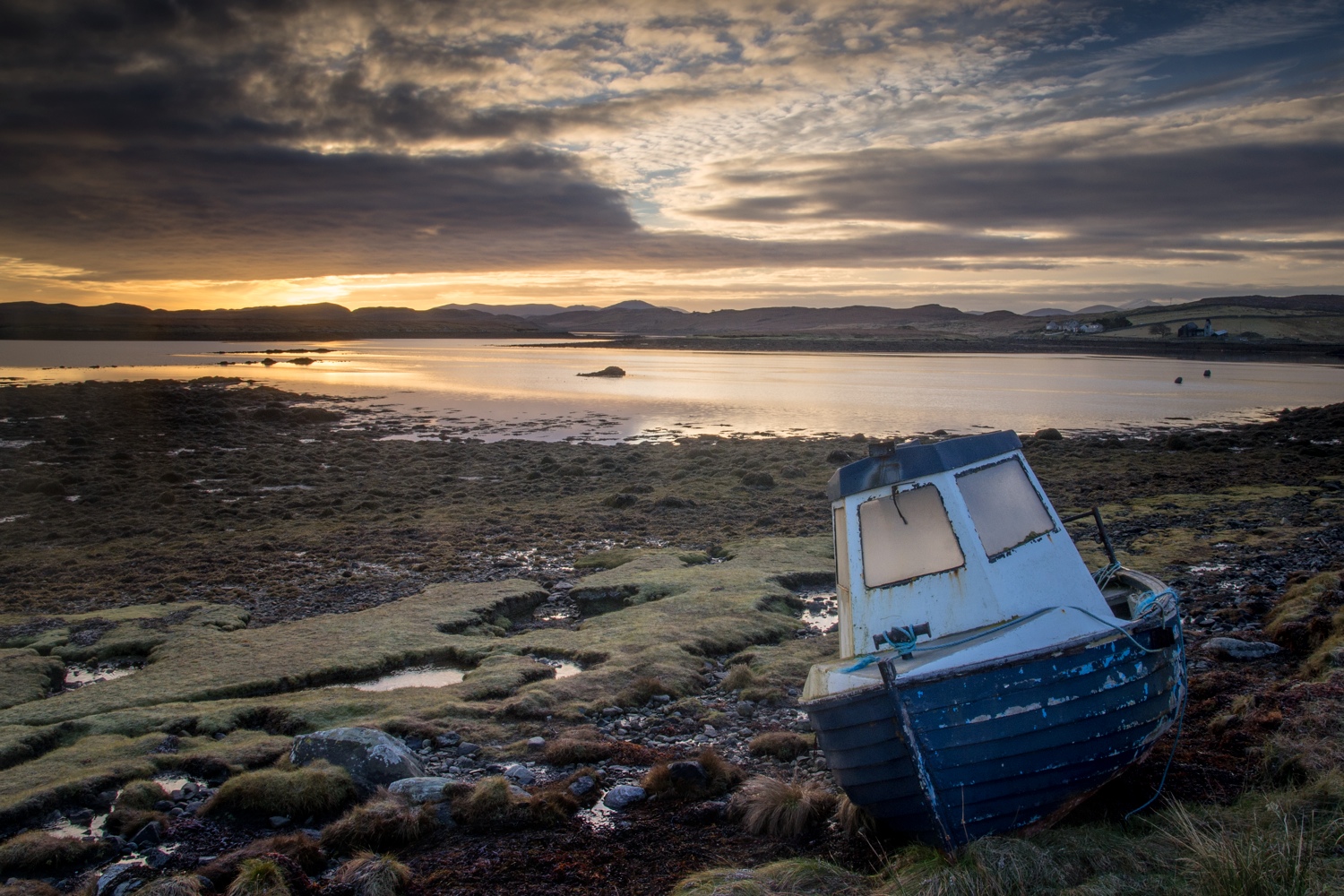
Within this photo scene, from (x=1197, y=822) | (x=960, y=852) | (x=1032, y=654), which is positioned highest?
(x=1032, y=654)

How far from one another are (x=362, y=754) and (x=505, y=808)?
188 centimetres

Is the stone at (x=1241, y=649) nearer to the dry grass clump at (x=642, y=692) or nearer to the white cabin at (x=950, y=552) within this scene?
the white cabin at (x=950, y=552)

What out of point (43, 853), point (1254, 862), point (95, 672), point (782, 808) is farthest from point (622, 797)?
point (95, 672)

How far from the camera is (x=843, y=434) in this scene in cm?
4047

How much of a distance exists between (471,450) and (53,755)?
26631 mm

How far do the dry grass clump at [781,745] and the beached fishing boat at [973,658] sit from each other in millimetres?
1652

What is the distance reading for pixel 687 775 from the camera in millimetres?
8656

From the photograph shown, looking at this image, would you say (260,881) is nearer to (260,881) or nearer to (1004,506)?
(260,881)

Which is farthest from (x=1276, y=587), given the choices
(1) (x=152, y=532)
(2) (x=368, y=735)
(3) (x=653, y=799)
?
(1) (x=152, y=532)

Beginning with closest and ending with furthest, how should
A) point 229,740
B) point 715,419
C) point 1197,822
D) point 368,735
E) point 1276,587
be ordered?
point 1197,822, point 368,735, point 229,740, point 1276,587, point 715,419

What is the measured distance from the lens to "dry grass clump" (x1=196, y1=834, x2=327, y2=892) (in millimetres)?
7047

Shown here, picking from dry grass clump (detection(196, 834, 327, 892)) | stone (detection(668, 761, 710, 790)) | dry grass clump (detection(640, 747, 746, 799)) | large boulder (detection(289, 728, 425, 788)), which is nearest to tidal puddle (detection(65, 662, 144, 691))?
large boulder (detection(289, 728, 425, 788))

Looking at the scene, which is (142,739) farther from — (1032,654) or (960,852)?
(1032,654)

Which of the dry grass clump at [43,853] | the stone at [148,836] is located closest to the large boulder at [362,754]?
the stone at [148,836]
